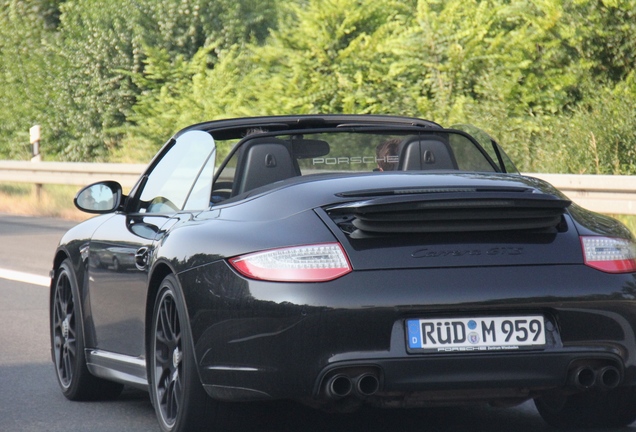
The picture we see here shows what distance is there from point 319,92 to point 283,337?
2009cm

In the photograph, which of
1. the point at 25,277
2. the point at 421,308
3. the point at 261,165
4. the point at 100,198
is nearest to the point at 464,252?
the point at 421,308

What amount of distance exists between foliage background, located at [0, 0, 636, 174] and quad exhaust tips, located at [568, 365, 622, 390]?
39.7 feet

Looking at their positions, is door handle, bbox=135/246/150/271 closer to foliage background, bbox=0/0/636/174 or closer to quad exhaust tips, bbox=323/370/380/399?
quad exhaust tips, bbox=323/370/380/399

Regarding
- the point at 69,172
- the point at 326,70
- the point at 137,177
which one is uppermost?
the point at 326,70

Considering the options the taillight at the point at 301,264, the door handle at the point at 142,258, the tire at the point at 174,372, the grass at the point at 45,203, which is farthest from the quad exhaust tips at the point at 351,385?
the grass at the point at 45,203

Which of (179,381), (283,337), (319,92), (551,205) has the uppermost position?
(551,205)

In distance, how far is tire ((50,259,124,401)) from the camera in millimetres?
6441

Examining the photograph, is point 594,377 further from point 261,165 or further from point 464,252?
point 261,165

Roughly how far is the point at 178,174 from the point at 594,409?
6.67 ft

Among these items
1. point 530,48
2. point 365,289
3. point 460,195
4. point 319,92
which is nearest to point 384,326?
point 365,289

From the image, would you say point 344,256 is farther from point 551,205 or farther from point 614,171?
point 614,171

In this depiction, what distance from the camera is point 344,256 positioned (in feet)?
15.1

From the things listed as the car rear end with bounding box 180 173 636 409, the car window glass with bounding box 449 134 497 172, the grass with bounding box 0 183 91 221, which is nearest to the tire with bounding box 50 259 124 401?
the car rear end with bounding box 180 173 636 409

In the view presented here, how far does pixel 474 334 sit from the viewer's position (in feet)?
15.1
